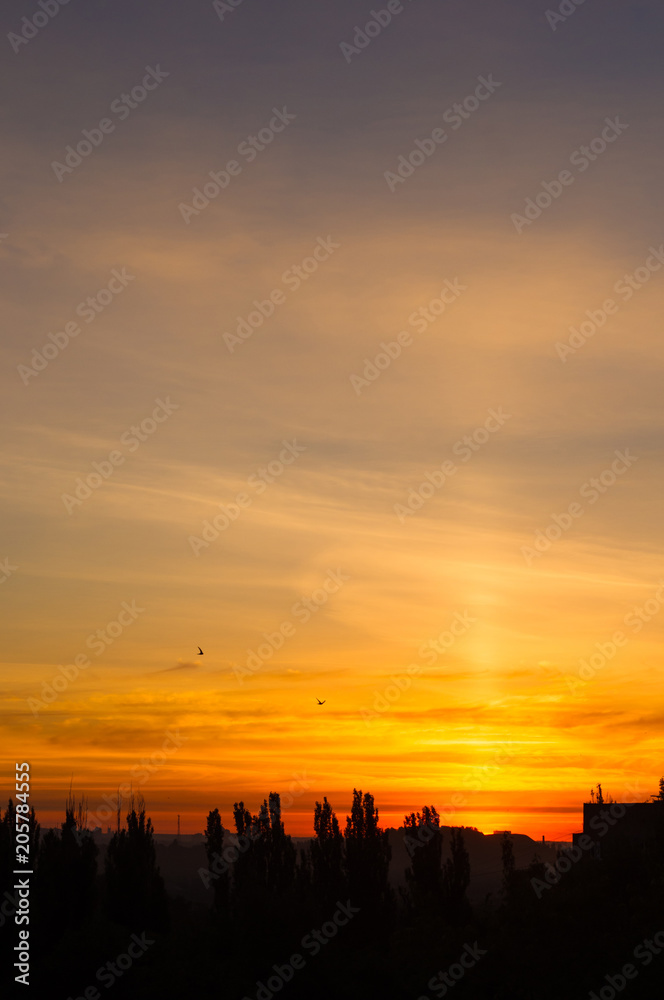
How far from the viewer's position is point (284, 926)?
59625 mm

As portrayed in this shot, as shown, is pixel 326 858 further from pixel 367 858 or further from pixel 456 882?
pixel 456 882

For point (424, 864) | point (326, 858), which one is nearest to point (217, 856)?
point (326, 858)

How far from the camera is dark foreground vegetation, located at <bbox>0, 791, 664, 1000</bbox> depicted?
47.7m

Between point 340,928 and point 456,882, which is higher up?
point 456,882

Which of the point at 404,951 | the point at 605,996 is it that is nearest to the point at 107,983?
the point at 404,951

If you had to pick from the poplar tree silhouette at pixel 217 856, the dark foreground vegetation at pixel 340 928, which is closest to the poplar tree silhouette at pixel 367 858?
the dark foreground vegetation at pixel 340 928

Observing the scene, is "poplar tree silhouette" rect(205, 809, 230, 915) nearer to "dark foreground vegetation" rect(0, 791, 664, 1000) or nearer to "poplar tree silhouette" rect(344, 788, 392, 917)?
"dark foreground vegetation" rect(0, 791, 664, 1000)

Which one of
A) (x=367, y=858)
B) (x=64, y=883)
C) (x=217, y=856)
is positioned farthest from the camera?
(x=217, y=856)

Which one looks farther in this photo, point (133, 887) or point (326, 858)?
point (326, 858)

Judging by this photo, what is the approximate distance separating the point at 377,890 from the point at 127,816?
847 inches

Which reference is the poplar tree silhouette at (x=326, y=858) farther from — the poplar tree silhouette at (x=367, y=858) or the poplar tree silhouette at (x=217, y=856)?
the poplar tree silhouette at (x=217, y=856)

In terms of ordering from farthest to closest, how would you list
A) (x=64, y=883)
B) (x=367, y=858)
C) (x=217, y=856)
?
(x=217, y=856)
(x=367, y=858)
(x=64, y=883)

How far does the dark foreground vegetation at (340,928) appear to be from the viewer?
4772cm

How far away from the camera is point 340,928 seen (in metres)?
71.1
